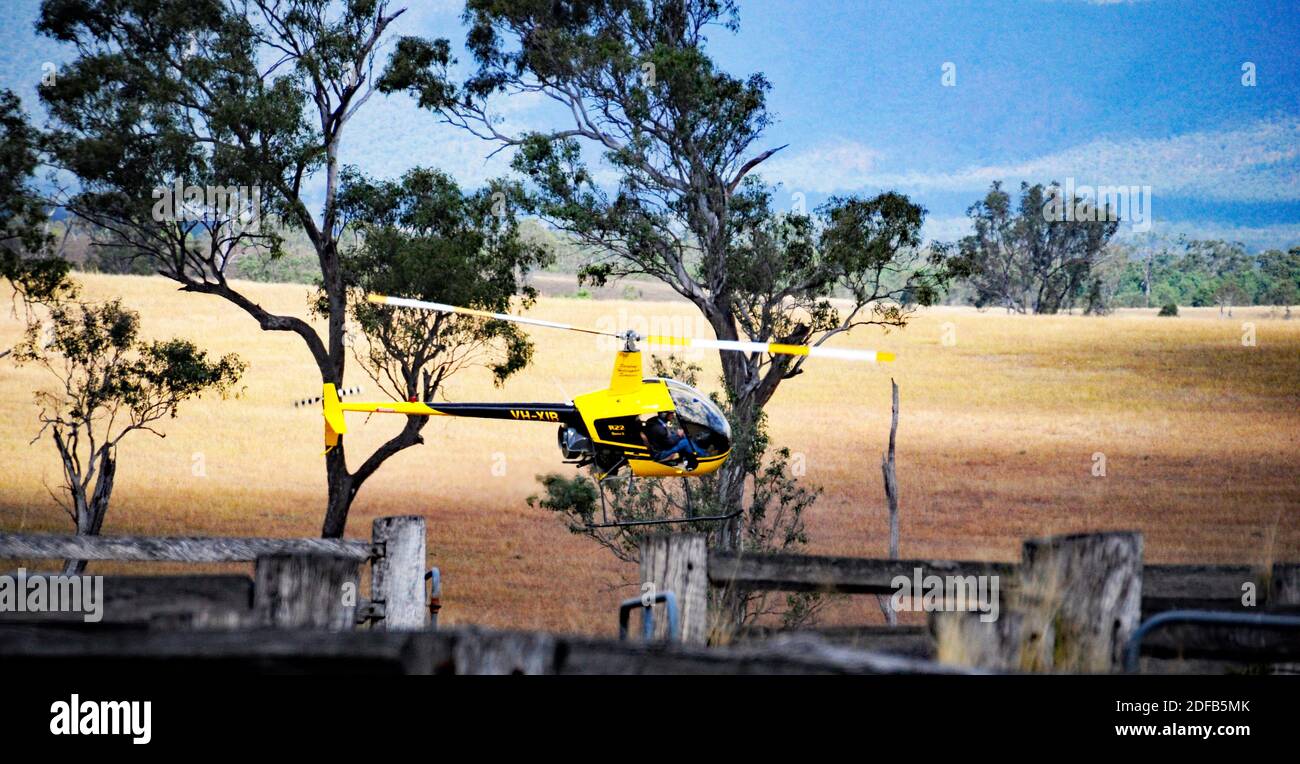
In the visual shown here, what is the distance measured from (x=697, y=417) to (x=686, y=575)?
13071 millimetres

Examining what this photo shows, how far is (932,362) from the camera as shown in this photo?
7631 cm

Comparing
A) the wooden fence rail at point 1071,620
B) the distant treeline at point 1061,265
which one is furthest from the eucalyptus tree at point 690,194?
the distant treeline at point 1061,265

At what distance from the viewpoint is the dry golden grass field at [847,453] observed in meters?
44.5

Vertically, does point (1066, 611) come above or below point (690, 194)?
below

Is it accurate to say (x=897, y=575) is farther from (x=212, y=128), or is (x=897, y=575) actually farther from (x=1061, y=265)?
(x=1061, y=265)

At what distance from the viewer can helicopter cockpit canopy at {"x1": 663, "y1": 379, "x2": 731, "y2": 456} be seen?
19.7 meters

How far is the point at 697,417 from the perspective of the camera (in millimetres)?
19672

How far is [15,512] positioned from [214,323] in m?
33.1

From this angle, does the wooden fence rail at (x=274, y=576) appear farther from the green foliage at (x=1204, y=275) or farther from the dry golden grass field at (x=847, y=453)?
the green foliage at (x=1204, y=275)

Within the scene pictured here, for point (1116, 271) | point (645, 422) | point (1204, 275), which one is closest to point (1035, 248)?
point (1116, 271)
